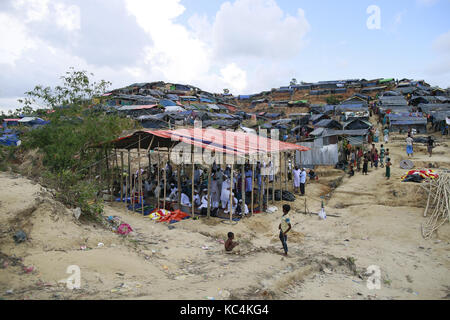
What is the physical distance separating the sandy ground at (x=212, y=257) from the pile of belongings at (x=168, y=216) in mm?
361

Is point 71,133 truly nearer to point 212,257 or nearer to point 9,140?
point 212,257

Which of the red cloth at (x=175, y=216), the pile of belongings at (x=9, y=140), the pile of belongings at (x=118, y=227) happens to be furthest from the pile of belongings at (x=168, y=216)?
the pile of belongings at (x=9, y=140)

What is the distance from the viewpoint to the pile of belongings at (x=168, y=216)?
959 centimetres

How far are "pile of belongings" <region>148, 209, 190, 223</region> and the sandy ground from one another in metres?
0.36

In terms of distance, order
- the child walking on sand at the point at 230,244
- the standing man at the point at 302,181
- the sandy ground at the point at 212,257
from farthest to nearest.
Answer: the standing man at the point at 302,181 → the child walking on sand at the point at 230,244 → the sandy ground at the point at 212,257

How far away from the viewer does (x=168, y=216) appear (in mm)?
9711

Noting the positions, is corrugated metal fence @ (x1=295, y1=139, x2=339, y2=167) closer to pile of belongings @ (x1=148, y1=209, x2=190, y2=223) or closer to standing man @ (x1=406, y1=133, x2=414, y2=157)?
standing man @ (x1=406, y1=133, x2=414, y2=157)

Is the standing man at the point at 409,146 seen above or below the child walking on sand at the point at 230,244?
above

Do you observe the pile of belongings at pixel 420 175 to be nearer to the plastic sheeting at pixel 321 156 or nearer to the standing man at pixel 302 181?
the standing man at pixel 302 181

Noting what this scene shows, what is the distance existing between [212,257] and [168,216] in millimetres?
3441

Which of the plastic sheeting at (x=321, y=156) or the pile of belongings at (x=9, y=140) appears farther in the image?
the pile of belongings at (x=9, y=140)

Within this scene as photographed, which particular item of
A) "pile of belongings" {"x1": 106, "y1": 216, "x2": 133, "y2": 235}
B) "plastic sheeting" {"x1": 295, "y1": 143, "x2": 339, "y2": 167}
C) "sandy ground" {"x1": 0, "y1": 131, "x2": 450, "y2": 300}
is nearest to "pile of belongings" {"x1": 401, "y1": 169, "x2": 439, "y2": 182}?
"sandy ground" {"x1": 0, "y1": 131, "x2": 450, "y2": 300}
